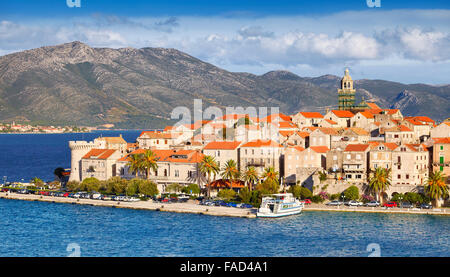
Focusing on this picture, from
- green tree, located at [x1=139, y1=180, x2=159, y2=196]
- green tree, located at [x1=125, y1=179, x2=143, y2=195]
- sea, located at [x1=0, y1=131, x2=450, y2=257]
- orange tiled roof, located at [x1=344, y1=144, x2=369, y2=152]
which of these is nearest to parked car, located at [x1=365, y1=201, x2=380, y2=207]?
sea, located at [x1=0, y1=131, x2=450, y2=257]

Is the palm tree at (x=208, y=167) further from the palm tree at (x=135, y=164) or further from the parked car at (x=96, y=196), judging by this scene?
the parked car at (x=96, y=196)

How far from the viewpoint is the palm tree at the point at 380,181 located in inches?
3073

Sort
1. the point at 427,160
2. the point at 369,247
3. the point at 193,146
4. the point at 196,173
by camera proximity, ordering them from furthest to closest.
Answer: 1. the point at 193,146
2. the point at 196,173
3. the point at 427,160
4. the point at 369,247

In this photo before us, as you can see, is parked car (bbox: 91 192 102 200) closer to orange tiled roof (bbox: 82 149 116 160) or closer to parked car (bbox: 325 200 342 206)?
orange tiled roof (bbox: 82 149 116 160)

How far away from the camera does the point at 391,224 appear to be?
68625 millimetres

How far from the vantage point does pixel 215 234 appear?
212ft

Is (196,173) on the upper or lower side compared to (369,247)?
upper

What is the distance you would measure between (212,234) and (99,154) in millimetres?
41762

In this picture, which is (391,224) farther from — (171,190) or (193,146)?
(193,146)

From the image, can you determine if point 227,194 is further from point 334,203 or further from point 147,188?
point 334,203

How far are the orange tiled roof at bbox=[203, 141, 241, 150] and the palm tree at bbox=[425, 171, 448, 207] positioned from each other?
2933 cm
